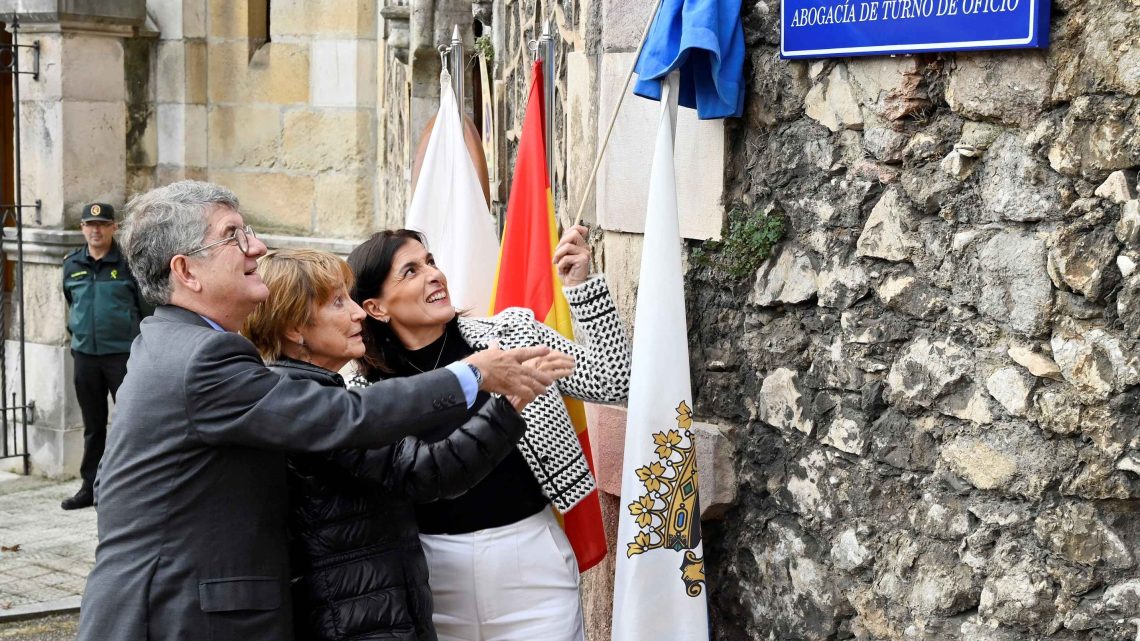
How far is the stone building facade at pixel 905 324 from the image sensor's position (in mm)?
2541

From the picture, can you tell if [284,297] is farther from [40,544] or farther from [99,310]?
[99,310]

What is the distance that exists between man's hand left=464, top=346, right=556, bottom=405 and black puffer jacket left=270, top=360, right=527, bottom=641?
7cm

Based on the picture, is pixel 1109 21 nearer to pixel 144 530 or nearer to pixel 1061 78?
pixel 1061 78

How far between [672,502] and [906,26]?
46.4 inches

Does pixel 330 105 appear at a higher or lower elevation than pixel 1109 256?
higher

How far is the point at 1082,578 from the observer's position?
2578 mm

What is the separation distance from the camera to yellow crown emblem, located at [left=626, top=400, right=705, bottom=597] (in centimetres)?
329

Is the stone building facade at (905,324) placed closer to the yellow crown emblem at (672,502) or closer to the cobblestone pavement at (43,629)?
the yellow crown emblem at (672,502)

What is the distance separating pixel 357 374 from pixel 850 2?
1340 millimetres

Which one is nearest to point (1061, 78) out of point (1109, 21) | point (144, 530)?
point (1109, 21)

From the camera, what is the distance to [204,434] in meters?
2.59

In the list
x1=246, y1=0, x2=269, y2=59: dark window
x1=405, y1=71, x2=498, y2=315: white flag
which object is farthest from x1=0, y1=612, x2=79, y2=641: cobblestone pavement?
x1=246, y1=0, x2=269, y2=59: dark window

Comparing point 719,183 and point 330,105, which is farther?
point 330,105

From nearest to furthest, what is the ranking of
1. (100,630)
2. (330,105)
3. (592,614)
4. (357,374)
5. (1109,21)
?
(1109,21) → (100,630) → (357,374) → (592,614) → (330,105)
